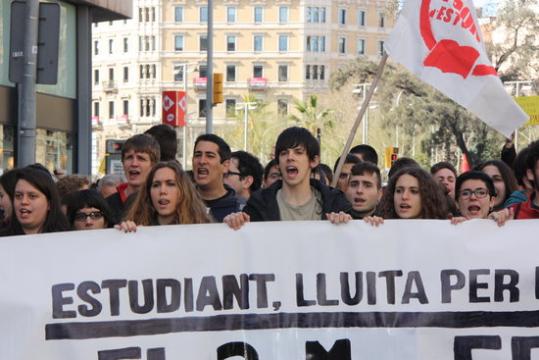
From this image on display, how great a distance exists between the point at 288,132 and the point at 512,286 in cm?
133

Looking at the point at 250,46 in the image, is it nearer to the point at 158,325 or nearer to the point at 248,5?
the point at 248,5

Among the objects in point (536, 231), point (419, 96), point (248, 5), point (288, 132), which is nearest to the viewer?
point (536, 231)

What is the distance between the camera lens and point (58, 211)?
609 cm

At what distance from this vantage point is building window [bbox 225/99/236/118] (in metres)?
113

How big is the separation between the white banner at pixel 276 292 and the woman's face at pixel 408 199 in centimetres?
31

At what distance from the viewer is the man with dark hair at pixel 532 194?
20.6ft

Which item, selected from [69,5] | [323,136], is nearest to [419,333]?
[69,5]

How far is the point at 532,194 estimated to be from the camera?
6.36m

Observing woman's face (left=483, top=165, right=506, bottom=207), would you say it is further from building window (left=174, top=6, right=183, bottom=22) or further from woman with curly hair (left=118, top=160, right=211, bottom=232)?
building window (left=174, top=6, right=183, bottom=22)

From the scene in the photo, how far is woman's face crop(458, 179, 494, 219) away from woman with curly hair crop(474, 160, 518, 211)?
902 mm

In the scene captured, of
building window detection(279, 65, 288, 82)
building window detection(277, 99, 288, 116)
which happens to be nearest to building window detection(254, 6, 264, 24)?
building window detection(279, 65, 288, 82)

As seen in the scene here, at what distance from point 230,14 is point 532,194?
113 m

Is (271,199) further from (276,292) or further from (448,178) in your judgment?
(448,178)

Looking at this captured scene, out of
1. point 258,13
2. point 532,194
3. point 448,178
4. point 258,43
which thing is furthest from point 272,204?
point 258,43
